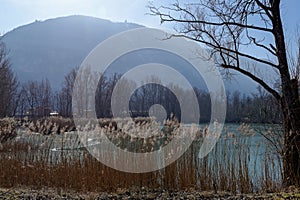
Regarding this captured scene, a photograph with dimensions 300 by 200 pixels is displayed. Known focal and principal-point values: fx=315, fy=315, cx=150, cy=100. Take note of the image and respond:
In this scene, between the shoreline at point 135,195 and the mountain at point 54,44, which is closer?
the shoreline at point 135,195

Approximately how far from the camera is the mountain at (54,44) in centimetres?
8906

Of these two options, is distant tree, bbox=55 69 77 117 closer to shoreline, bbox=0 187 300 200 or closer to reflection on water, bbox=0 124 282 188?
reflection on water, bbox=0 124 282 188

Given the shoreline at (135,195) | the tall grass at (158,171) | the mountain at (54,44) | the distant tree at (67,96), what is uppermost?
the mountain at (54,44)

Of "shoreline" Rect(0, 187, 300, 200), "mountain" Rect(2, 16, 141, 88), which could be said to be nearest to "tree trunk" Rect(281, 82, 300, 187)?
"shoreline" Rect(0, 187, 300, 200)

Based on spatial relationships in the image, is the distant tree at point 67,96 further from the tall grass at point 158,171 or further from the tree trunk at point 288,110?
the tree trunk at point 288,110

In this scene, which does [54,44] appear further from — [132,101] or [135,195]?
[135,195]

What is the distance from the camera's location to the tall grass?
4.72 metres

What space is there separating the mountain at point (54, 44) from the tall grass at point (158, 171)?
229 feet

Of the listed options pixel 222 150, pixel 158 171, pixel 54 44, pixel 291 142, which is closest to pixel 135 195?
pixel 158 171

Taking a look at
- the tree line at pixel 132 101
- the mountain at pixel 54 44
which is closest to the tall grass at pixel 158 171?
the tree line at pixel 132 101

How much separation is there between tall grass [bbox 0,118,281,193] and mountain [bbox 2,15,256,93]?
69.9m

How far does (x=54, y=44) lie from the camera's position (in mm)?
111062

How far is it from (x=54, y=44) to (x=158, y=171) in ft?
371

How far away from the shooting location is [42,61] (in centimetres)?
9594
